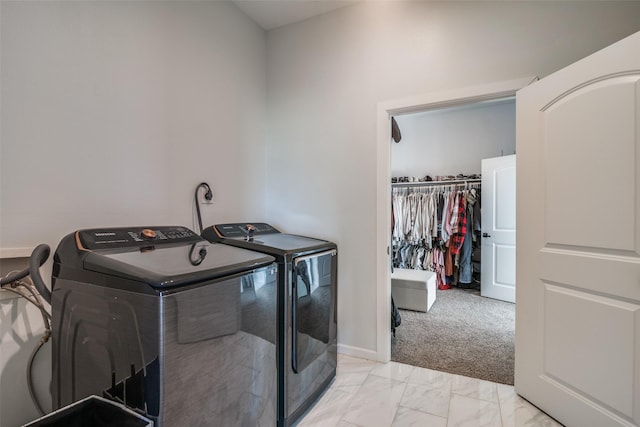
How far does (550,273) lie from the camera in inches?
68.0

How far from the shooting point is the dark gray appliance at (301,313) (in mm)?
1609

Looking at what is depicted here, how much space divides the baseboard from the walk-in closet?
1.88 ft

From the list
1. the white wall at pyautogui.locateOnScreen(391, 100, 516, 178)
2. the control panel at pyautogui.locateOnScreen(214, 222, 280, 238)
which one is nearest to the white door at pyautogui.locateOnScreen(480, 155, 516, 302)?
the white wall at pyautogui.locateOnScreen(391, 100, 516, 178)

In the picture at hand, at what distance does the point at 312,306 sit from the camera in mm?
1836

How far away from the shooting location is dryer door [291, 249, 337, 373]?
1678 millimetres

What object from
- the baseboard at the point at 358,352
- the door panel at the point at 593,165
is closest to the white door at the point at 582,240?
the door panel at the point at 593,165

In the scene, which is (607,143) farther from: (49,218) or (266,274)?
(49,218)

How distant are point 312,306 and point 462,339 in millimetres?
1848

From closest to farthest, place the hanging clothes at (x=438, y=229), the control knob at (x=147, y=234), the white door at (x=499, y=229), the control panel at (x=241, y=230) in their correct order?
the control knob at (x=147, y=234) → the control panel at (x=241, y=230) → the white door at (x=499, y=229) → the hanging clothes at (x=438, y=229)

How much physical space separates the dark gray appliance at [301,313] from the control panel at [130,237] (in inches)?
11.5

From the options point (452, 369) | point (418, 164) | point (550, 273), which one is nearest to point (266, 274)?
point (550, 273)

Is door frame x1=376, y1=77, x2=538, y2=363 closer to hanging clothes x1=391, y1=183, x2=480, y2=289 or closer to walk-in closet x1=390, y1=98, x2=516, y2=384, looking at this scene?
walk-in closet x1=390, y1=98, x2=516, y2=384

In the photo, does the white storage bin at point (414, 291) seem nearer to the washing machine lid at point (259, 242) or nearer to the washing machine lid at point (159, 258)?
the washing machine lid at point (259, 242)

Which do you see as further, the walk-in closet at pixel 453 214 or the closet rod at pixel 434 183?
the closet rod at pixel 434 183
